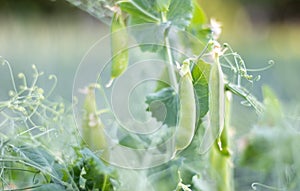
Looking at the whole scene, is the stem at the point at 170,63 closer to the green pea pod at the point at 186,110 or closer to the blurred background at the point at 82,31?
the green pea pod at the point at 186,110

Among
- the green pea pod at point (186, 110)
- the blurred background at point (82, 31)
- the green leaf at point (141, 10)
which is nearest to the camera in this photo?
the green pea pod at point (186, 110)

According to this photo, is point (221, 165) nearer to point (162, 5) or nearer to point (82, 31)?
point (162, 5)

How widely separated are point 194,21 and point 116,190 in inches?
7.8

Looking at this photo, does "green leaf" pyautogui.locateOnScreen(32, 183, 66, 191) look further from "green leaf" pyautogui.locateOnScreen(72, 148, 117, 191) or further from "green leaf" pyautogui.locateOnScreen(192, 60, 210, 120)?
"green leaf" pyautogui.locateOnScreen(192, 60, 210, 120)

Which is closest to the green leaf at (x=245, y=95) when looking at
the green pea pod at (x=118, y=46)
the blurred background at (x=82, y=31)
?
the green pea pod at (x=118, y=46)

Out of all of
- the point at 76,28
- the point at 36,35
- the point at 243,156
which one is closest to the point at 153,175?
the point at 243,156

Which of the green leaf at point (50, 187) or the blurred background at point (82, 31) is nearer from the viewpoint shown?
the green leaf at point (50, 187)

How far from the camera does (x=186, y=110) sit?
0.52 meters

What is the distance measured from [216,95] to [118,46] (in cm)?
12

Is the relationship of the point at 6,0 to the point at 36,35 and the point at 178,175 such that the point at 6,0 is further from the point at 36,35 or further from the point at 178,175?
the point at 178,175

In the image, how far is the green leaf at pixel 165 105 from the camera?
551 mm

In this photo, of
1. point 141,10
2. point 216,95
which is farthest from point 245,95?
point 141,10

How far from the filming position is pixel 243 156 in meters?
0.67

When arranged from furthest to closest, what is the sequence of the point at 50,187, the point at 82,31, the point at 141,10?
the point at 82,31, the point at 141,10, the point at 50,187
